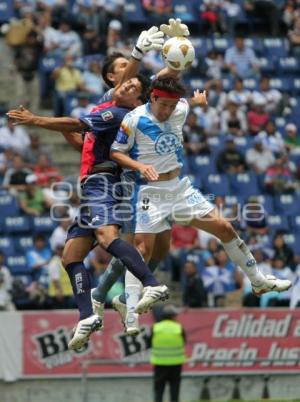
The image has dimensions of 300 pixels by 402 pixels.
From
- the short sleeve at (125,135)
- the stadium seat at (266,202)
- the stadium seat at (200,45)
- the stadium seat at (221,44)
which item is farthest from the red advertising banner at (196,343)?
the stadium seat at (221,44)

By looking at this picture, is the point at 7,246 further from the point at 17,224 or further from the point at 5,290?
the point at 5,290

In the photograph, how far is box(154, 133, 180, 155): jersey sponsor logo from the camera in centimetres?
1257

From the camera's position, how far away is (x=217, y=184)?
2236 centimetres

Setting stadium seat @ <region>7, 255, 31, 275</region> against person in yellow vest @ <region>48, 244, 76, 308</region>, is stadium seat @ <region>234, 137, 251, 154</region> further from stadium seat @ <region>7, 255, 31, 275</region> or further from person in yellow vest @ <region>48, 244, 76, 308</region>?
stadium seat @ <region>7, 255, 31, 275</region>

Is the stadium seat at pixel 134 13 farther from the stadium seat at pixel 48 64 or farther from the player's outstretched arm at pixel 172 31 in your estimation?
the player's outstretched arm at pixel 172 31

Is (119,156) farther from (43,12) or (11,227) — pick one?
(43,12)

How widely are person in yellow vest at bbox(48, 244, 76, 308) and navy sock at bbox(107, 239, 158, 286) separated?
7.12 m

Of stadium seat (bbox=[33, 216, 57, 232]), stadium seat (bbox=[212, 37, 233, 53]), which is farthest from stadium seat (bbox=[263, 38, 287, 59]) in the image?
stadium seat (bbox=[33, 216, 57, 232])

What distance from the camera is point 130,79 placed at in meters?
12.6

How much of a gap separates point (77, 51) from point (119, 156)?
11.5m

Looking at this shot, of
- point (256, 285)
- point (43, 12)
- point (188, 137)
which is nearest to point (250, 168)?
point (188, 137)

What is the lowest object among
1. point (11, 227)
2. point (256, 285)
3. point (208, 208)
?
point (11, 227)

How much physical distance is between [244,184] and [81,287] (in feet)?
33.8

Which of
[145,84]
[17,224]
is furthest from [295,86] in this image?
[145,84]
